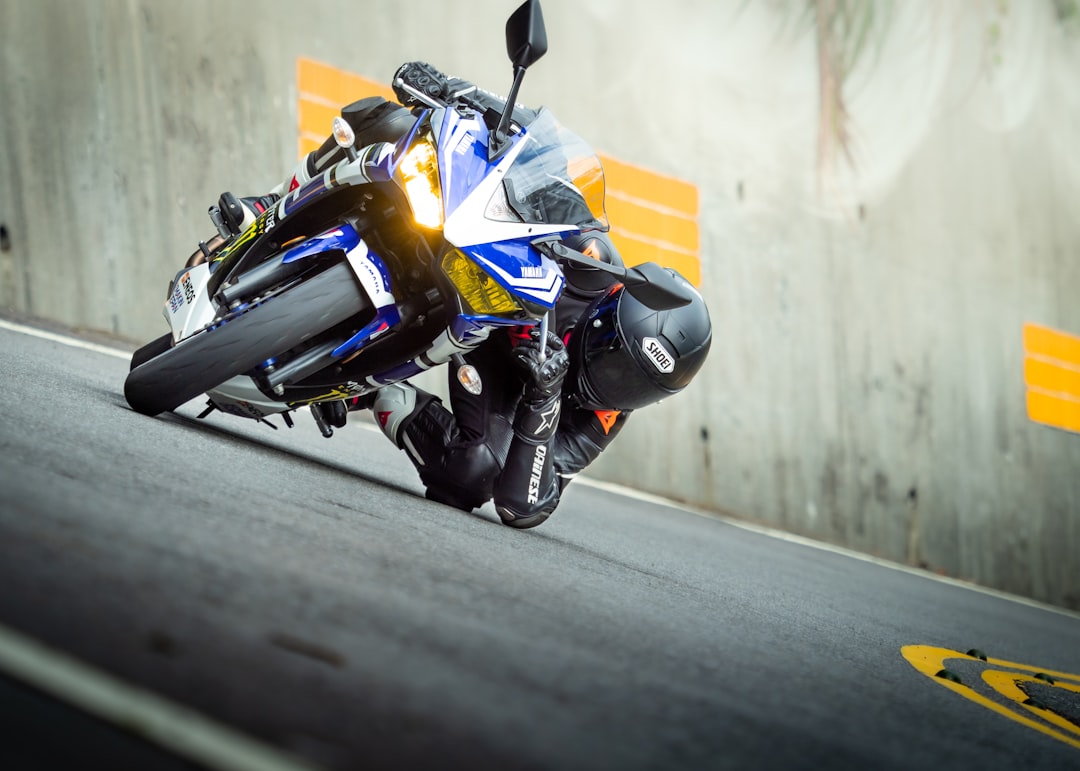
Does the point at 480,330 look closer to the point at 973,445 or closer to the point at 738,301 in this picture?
the point at 738,301

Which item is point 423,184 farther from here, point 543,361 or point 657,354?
point 657,354

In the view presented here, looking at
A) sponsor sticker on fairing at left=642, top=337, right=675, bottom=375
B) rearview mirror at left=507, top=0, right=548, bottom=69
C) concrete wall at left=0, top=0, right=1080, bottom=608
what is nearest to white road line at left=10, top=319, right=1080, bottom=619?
concrete wall at left=0, top=0, right=1080, bottom=608

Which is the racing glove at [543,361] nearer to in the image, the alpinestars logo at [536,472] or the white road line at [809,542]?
the alpinestars logo at [536,472]

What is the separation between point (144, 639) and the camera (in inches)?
70.8

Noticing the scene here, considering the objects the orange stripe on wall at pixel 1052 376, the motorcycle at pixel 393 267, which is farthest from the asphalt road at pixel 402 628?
the orange stripe on wall at pixel 1052 376

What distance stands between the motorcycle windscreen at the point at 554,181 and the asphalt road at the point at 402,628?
43.6 inches

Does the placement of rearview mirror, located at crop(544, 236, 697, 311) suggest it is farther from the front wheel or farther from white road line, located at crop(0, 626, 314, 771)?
white road line, located at crop(0, 626, 314, 771)

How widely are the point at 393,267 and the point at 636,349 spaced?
1.09m

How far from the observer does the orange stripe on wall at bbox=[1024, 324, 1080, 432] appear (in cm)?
1288

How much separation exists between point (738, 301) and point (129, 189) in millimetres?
5175

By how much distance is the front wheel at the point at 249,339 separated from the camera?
3.72 meters

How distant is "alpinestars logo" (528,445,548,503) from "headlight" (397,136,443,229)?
1187 millimetres

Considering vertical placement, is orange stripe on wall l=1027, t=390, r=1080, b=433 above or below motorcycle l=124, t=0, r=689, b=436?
below

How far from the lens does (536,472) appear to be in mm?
4766
